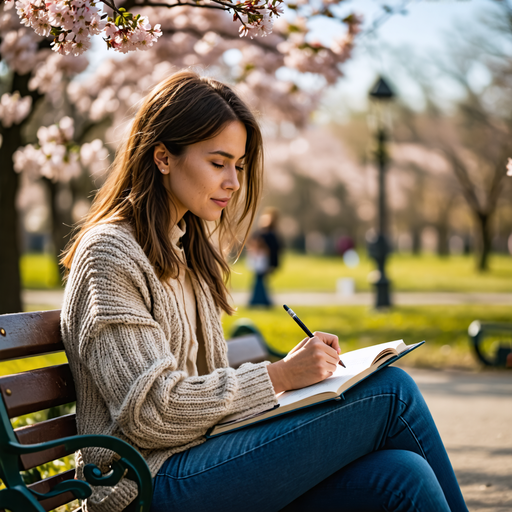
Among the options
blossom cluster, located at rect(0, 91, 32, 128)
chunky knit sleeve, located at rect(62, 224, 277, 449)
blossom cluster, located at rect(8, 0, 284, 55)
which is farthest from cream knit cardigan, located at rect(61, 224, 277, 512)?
blossom cluster, located at rect(0, 91, 32, 128)

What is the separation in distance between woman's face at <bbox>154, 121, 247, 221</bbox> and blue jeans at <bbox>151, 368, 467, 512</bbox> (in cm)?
79

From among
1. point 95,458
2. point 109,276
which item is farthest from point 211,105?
point 95,458

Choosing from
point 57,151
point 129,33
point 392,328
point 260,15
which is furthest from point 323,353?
point 392,328

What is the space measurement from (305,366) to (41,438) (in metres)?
0.83

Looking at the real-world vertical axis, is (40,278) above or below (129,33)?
below

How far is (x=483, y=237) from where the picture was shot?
925 inches

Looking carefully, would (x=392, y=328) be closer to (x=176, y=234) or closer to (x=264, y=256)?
(x=264, y=256)

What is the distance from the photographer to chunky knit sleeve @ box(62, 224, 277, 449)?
1.93 meters

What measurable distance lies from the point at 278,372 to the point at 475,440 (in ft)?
8.18

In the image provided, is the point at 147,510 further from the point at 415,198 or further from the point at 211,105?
the point at 415,198

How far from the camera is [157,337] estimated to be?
6.73 ft

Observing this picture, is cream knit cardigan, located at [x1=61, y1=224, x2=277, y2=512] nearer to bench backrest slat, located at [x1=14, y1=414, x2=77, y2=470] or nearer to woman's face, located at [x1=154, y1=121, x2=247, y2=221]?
bench backrest slat, located at [x1=14, y1=414, x2=77, y2=470]

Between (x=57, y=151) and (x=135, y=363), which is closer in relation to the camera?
(x=135, y=363)

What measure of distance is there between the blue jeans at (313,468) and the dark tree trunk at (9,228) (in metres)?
5.11
